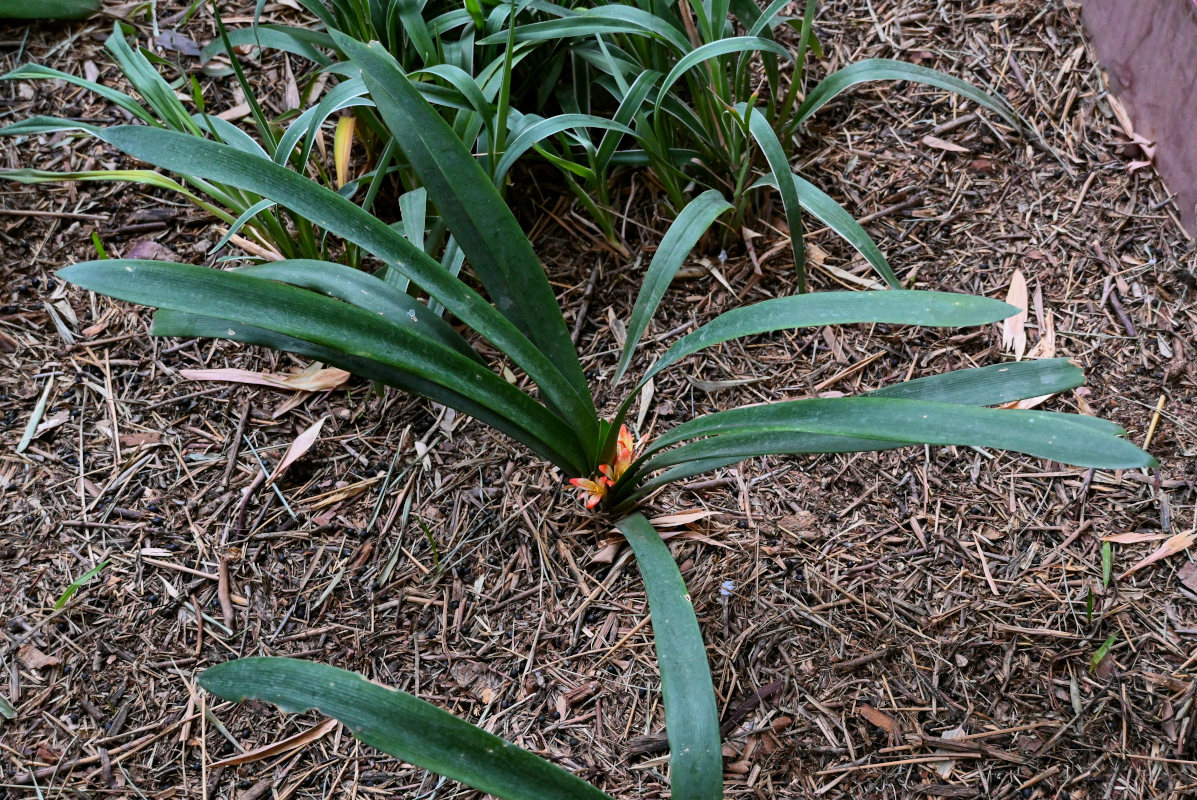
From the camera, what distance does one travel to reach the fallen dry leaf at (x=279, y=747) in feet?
3.80

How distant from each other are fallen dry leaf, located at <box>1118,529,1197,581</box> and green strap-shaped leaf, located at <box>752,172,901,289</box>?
51 centimetres

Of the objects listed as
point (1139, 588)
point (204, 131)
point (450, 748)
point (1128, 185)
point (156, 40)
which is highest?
point (156, 40)

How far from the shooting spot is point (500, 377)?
1.12 m

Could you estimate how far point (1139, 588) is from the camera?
1.21 m

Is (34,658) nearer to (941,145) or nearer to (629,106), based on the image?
(629,106)

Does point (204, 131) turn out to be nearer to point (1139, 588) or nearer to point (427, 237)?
point (427, 237)

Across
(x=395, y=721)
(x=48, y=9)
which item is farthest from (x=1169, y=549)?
(x=48, y=9)

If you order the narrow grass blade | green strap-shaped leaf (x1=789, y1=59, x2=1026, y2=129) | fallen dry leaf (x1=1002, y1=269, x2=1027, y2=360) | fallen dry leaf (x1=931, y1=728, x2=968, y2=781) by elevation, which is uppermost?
green strap-shaped leaf (x1=789, y1=59, x2=1026, y2=129)

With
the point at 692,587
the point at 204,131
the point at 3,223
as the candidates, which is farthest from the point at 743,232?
the point at 3,223

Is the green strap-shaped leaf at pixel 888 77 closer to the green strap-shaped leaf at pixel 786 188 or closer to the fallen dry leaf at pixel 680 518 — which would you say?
the green strap-shaped leaf at pixel 786 188

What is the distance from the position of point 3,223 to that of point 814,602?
1575mm

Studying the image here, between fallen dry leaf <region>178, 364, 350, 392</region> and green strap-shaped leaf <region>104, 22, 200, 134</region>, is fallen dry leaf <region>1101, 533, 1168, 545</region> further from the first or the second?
green strap-shaped leaf <region>104, 22, 200, 134</region>

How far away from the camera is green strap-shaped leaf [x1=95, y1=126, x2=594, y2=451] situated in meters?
1.05

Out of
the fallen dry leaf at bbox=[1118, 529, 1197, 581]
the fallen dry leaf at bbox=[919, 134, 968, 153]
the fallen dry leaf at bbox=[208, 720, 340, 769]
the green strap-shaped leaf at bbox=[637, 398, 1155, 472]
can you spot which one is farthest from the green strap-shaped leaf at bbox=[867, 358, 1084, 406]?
the fallen dry leaf at bbox=[208, 720, 340, 769]
